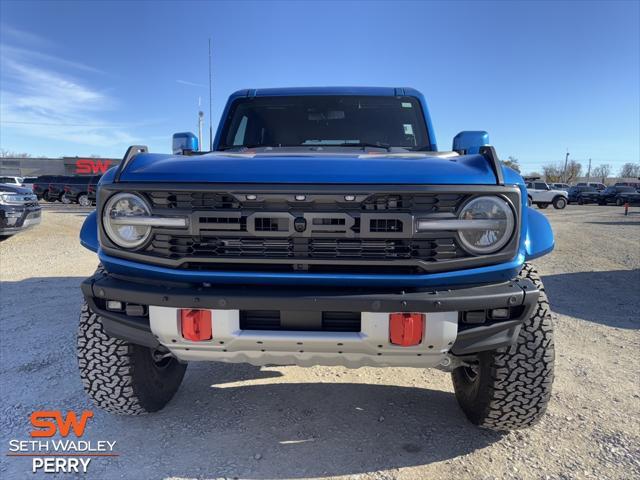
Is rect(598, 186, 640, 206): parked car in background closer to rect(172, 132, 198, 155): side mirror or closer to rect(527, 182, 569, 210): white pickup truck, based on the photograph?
rect(527, 182, 569, 210): white pickup truck

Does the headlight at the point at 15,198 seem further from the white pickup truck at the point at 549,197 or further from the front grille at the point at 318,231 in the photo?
the white pickup truck at the point at 549,197

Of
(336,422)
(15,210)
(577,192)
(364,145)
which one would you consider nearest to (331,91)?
(364,145)

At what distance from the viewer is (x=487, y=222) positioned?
195 centimetres

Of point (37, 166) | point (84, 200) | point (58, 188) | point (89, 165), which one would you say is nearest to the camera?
point (84, 200)

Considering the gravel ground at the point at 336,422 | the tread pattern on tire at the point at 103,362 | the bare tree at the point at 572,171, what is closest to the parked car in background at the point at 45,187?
the gravel ground at the point at 336,422

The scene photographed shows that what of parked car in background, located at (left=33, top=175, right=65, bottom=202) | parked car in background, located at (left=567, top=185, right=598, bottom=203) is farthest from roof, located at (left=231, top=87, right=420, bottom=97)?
parked car in background, located at (left=567, top=185, right=598, bottom=203)

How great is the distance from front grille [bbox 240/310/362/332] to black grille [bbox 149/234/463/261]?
25 cm

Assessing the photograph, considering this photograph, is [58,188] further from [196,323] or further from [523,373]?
[523,373]

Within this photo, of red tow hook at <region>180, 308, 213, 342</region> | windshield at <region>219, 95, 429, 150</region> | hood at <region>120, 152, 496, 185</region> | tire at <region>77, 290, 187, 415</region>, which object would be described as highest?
windshield at <region>219, 95, 429, 150</region>

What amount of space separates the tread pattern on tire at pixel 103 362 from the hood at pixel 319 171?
0.92 meters

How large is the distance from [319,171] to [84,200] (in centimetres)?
2826

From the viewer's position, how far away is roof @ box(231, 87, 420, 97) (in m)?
3.82

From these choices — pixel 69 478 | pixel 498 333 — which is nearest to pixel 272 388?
pixel 69 478

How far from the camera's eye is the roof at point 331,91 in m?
3.82
